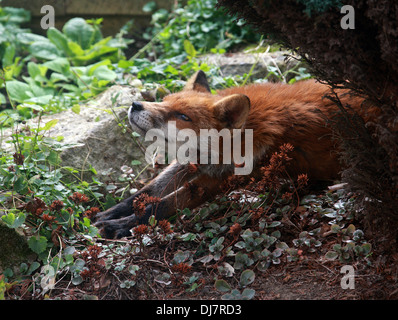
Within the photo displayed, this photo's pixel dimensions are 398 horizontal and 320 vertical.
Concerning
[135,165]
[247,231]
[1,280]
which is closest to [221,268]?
[247,231]

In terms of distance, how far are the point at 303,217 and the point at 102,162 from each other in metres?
2.28

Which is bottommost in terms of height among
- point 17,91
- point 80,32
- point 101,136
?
point 101,136

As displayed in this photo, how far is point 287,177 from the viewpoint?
4039mm

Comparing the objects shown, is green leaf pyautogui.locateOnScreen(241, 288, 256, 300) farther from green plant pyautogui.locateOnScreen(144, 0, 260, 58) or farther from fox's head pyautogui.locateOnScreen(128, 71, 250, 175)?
green plant pyautogui.locateOnScreen(144, 0, 260, 58)

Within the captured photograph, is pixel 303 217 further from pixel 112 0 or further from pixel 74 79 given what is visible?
pixel 112 0

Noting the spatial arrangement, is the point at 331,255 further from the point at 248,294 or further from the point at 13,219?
the point at 13,219

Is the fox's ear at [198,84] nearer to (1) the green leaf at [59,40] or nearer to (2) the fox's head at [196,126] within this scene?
(2) the fox's head at [196,126]

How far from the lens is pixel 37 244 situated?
3293 millimetres

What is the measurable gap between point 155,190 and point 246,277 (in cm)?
171

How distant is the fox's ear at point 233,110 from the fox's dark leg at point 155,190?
644 millimetres

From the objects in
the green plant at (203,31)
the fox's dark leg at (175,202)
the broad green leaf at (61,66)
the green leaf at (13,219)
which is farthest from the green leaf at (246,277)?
the broad green leaf at (61,66)

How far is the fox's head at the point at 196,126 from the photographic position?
13.3 feet

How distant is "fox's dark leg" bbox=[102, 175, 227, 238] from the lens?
12.9 ft

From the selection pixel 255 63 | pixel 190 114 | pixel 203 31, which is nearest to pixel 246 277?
pixel 190 114
